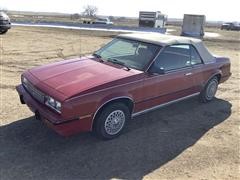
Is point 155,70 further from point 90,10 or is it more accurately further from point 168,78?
point 90,10

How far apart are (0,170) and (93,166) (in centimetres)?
122

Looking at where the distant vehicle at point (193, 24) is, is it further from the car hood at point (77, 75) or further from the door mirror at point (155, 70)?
the car hood at point (77, 75)

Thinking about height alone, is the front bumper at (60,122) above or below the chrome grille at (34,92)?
below

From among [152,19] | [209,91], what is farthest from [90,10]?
[209,91]

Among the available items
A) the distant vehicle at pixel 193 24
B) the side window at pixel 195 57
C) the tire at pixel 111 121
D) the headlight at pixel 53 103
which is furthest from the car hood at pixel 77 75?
the distant vehicle at pixel 193 24

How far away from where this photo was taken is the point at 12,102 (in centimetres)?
598

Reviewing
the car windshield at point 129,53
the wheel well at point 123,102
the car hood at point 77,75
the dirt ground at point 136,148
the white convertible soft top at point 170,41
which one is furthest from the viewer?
the white convertible soft top at point 170,41

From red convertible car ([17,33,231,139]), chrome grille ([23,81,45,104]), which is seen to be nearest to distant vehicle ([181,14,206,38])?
red convertible car ([17,33,231,139])

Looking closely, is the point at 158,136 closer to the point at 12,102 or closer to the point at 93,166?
the point at 93,166

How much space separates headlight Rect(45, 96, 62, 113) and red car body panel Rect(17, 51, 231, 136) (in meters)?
0.06

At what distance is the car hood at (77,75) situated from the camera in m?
4.24

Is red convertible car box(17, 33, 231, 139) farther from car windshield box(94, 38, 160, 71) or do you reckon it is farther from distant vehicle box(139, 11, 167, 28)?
distant vehicle box(139, 11, 167, 28)

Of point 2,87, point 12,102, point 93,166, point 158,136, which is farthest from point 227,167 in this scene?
point 2,87

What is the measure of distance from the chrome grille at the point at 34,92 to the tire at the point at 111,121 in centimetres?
93
